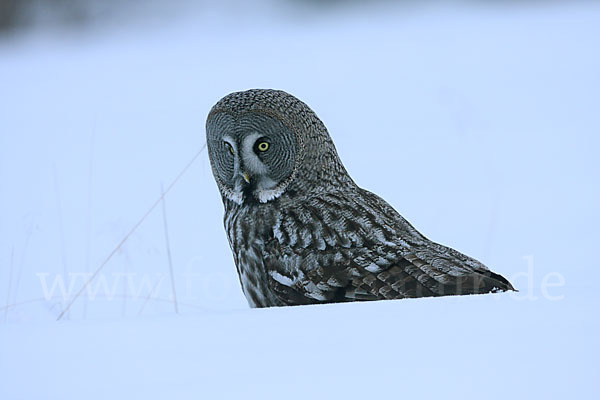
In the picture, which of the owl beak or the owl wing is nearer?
the owl wing

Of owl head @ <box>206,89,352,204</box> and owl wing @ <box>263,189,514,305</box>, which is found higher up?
owl head @ <box>206,89,352,204</box>

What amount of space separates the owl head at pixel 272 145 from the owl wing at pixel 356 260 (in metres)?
0.15

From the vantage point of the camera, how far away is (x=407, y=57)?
11992mm

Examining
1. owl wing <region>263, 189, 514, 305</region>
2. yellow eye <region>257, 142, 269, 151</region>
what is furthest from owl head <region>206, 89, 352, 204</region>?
owl wing <region>263, 189, 514, 305</region>

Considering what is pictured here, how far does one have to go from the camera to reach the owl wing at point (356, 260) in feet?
9.45

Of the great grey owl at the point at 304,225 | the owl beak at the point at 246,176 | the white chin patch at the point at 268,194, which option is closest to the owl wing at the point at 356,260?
the great grey owl at the point at 304,225

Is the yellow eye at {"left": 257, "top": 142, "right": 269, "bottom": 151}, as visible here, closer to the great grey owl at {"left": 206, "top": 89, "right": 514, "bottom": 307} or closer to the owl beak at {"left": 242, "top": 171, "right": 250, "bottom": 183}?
the great grey owl at {"left": 206, "top": 89, "right": 514, "bottom": 307}

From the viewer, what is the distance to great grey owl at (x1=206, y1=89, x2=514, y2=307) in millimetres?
2945

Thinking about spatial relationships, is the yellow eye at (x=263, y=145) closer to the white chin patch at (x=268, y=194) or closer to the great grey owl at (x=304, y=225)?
the great grey owl at (x=304, y=225)

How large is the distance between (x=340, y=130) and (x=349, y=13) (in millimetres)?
12810

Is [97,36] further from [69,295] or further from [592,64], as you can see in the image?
[69,295]

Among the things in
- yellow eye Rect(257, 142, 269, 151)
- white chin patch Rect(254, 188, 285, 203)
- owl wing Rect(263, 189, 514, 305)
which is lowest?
owl wing Rect(263, 189, 514, 305)

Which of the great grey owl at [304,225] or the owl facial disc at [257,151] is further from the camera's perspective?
the owl facial disc at [257,151]

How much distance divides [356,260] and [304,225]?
0.96ft
